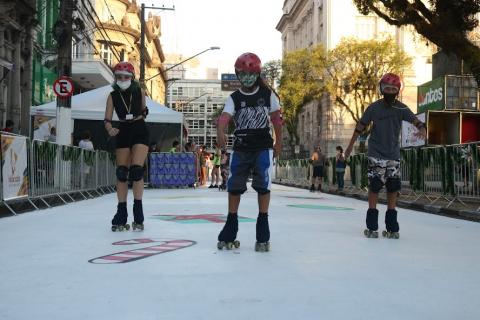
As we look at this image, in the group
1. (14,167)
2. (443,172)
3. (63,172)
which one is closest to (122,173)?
(14,167)

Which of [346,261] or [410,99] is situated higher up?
[410,99]

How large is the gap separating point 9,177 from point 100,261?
468cm

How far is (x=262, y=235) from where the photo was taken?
16.3 ft

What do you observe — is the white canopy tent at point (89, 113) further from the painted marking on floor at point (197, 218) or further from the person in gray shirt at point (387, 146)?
the person in gray shirt at point (387, 146)

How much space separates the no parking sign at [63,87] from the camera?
13.9 meters

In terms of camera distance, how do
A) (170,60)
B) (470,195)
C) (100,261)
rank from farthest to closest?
(170,60) < (470,195) < (100,261)

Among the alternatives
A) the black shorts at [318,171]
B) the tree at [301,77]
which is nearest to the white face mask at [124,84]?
the black shorts at [318,171]

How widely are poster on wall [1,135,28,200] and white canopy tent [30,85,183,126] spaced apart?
9.83 meters

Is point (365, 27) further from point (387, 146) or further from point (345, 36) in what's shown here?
point (387, 146)

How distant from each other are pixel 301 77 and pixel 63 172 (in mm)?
39195

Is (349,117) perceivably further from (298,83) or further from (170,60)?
(170,60)

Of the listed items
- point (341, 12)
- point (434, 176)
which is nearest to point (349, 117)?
point (341, 12)

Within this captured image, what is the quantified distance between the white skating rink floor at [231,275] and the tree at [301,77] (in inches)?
1644

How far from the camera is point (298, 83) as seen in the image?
48594mm
